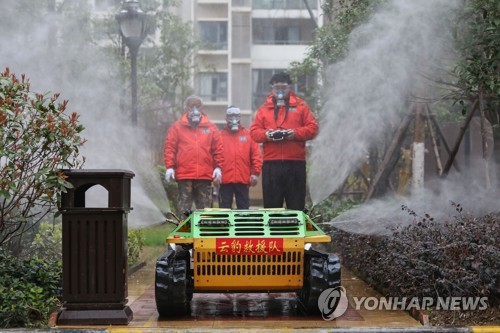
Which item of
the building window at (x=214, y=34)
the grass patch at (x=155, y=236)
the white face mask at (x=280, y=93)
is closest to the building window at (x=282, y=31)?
the building window at (x=214, y=34)

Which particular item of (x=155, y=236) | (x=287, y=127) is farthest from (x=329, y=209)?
(x=155, y=236)

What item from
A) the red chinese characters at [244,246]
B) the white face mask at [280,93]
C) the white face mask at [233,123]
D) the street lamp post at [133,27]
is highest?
the street lamp post at [133,27]

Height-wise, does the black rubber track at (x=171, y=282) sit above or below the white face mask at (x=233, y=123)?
below

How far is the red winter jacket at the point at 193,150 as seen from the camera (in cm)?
1298

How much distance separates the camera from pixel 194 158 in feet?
42.5

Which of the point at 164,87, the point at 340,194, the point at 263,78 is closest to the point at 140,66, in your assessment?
the point at 164,87

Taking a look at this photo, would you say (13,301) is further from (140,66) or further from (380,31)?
(140,66)

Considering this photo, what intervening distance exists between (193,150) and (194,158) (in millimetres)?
120

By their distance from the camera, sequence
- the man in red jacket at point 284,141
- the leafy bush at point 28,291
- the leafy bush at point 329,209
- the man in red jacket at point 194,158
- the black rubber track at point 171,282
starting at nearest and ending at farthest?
the leafy bush at point 28,291, the black rubber track at point 171,282, the man in red jacket at point 284,141, the man in red jacket at point 194,158, the leafy bush at point 329,209

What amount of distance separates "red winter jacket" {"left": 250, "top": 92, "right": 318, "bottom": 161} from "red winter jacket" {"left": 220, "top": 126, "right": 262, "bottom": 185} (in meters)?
1.09

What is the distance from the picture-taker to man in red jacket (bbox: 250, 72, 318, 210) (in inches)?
482

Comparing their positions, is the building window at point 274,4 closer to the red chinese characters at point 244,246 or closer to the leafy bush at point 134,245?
the leafy bush at point 134,245

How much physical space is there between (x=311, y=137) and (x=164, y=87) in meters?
17.0

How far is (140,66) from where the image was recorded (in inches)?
1085
